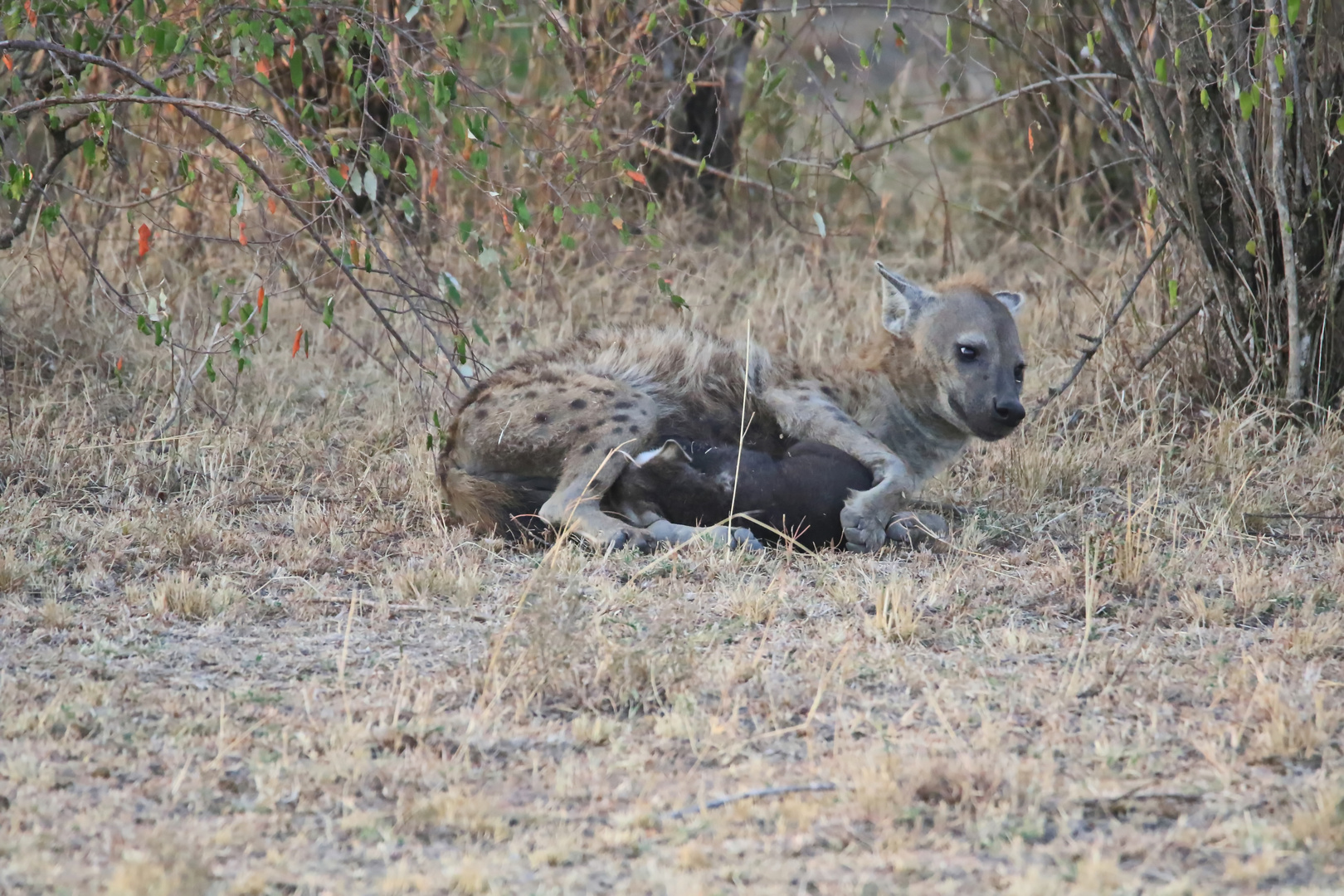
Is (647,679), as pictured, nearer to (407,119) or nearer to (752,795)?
(752,795)

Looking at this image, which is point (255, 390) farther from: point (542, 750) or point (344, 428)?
point (542, 750)

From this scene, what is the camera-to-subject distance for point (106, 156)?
5305 millimetres

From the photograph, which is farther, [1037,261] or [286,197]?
[1037,261]

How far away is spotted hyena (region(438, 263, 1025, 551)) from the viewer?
15.2 feet

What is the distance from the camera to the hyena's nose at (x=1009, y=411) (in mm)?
4793

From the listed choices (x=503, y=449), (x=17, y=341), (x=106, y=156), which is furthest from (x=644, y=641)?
(x=17, y=341)

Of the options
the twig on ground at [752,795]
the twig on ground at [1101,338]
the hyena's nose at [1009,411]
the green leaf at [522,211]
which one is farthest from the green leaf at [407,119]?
the twig on ground at [1101,338]

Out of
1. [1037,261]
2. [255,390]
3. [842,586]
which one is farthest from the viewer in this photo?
[1037,261]

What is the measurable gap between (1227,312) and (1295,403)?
41cm

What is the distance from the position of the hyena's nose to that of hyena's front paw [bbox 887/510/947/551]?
411mm

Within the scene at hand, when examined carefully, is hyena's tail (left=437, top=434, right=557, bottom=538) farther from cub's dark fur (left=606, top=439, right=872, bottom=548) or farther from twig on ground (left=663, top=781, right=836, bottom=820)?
twig on ground (left=663, top=781, right=836, bottom=820)

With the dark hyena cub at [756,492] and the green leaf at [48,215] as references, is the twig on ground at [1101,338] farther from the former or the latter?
the green leaf at [48,215]

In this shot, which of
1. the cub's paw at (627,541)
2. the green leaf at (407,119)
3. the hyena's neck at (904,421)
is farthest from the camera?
the hyena's neck at (904,421)

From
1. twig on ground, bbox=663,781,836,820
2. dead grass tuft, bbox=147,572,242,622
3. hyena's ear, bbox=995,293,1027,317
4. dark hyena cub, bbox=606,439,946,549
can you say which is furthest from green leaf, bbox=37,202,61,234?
hyena's ear, bbox=995,293,1027,317
